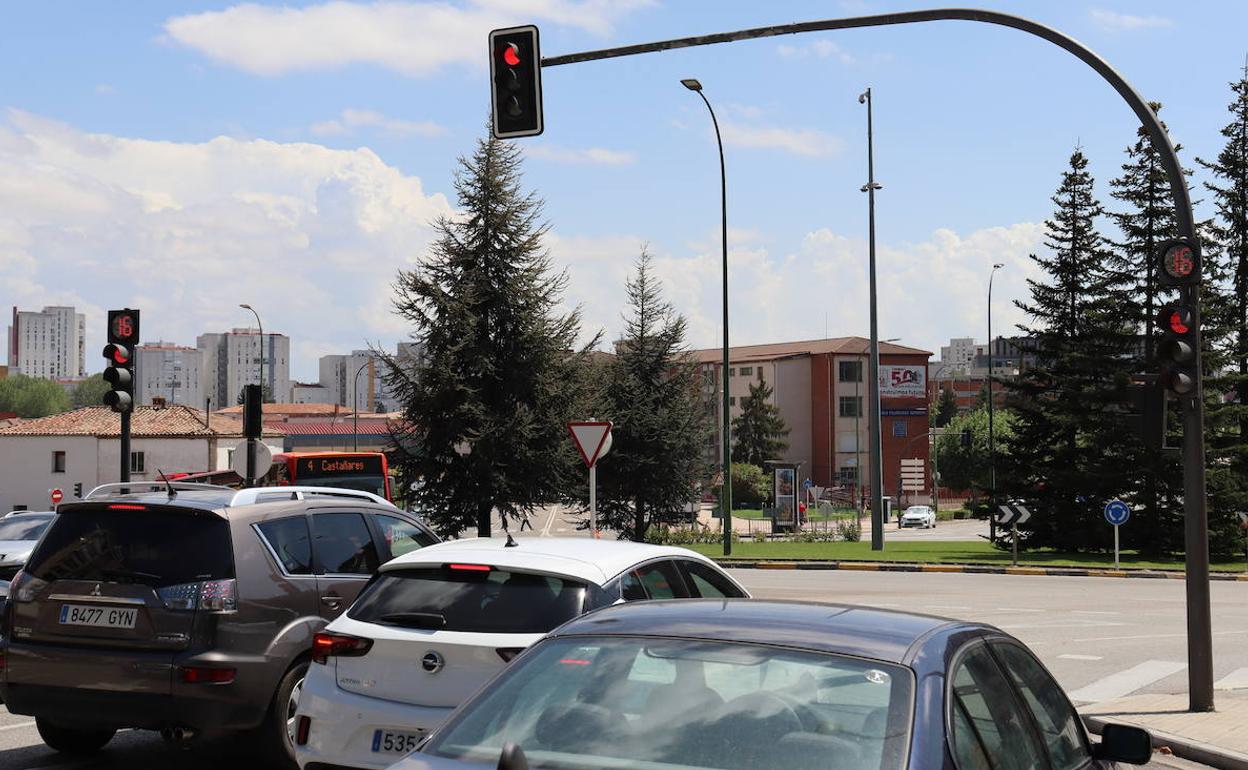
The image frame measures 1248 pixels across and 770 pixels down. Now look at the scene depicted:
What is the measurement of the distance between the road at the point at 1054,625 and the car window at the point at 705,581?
117 inches

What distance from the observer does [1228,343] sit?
45.8 m

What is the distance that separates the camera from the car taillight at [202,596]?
7.47 metres

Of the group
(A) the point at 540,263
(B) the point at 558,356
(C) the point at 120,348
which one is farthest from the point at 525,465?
(C) the point at 120,348

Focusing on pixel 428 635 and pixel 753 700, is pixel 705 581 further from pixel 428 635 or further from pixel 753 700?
pixel 753 700

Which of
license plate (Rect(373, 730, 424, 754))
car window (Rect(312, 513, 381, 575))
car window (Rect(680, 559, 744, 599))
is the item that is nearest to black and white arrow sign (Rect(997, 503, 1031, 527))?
car window (Rect(312, 513, 381, 575))

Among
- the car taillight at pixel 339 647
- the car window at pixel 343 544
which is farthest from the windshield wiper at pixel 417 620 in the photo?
the car window at pixel 343 544

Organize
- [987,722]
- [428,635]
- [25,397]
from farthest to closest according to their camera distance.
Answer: [25,397] → [428,635] → [987,722]

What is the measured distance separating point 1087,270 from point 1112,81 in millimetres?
38496

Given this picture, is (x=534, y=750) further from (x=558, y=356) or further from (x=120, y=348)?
(x=558, y=356)

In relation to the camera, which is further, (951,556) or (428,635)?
(951,556)

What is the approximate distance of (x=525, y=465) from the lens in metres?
35.6

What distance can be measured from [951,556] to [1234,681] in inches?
960

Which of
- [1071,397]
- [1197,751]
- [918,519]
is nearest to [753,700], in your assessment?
[1197,751]

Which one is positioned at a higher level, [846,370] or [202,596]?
[846,370]
